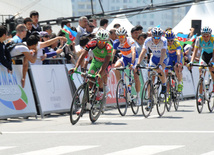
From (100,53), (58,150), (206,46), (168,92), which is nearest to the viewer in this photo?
(58,150)

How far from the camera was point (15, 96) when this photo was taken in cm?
1272

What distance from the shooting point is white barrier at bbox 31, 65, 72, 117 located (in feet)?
44.2

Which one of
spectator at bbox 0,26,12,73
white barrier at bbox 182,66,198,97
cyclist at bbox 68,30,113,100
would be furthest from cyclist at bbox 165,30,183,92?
spectator at bbox 0,26,12,73

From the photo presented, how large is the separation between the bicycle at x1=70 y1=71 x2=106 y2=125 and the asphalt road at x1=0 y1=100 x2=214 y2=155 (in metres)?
0.20

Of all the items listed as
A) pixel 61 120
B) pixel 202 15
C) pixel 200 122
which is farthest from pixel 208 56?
pixel 202 15

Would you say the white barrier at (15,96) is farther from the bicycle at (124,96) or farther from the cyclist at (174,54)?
the cyclist at (174,54)

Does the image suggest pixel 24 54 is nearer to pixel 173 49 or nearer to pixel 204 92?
pixel 204 92

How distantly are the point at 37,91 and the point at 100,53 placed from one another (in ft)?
6.48

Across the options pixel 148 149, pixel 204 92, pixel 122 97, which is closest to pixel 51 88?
pixel 122 97

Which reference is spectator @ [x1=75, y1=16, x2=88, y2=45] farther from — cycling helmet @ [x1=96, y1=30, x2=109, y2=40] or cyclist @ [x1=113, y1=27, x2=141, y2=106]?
cycling helmet @ [x1=96, y1=30, x2=109, y2=40]

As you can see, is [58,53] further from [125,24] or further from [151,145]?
[125,24]

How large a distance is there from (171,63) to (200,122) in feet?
15.7

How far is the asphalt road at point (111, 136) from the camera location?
25.1 ft

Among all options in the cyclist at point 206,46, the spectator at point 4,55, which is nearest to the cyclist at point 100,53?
the spectator at point 4,55
